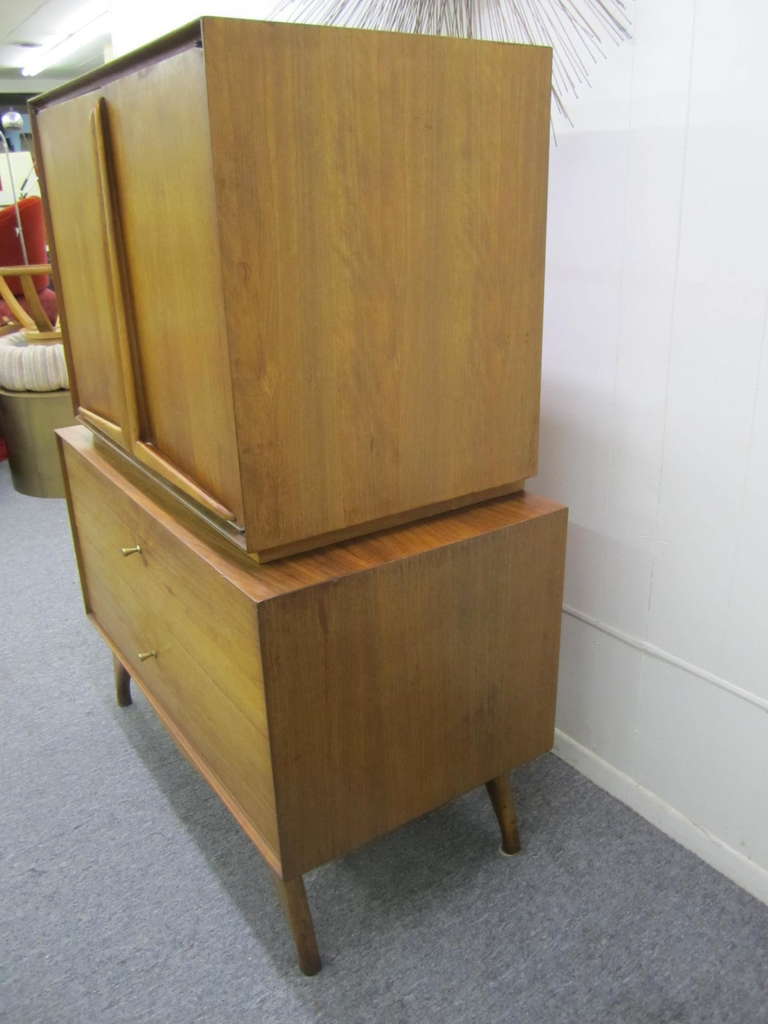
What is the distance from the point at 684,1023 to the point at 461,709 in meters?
0.48

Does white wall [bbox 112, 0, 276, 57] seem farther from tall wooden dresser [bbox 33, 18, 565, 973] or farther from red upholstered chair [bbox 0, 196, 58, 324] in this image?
red upholstered chair [bbox 0, 196, 58, 324]

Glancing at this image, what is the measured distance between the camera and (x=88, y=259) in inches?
45.4

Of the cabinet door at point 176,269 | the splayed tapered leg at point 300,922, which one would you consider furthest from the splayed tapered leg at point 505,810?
the cabinet door at point 176,269

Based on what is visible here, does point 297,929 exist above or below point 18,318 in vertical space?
below

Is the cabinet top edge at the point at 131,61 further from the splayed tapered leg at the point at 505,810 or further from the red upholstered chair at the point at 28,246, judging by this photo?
the red upholstered chair at the point at 28,246

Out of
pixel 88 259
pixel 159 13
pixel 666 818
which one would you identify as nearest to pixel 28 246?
pixel 159 13

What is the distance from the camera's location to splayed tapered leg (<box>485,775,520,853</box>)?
1.30 metres

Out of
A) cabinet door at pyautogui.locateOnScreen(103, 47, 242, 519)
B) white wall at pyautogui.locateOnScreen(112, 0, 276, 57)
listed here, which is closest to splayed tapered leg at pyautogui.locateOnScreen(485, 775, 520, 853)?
cabinet door at pyautogui.locateOnScreen(103, 47, 242, 519)

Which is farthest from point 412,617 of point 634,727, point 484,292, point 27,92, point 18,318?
point 27,92

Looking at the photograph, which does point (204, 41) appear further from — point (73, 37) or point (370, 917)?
point (73, 37)

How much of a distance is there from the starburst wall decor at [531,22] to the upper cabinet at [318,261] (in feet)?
0.74

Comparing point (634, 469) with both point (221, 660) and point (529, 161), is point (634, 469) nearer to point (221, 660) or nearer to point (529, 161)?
point (529, 161)

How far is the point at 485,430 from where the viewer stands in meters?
1.07

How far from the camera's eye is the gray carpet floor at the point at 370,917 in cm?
110
